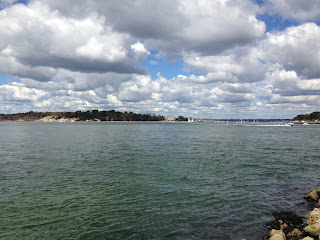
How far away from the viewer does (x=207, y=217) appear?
1798cm

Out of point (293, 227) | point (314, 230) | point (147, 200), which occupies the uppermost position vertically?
point (314, 230)

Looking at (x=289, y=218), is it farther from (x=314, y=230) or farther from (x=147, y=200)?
(x=147, y=200)

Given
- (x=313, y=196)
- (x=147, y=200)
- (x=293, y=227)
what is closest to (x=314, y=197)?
(x=313, y=196)

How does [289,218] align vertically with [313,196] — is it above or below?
below

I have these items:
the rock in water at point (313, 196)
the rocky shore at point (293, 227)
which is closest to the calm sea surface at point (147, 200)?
the rock in water at point (313, 196)

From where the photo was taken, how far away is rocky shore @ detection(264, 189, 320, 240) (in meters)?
13.9

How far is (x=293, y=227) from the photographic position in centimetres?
1602

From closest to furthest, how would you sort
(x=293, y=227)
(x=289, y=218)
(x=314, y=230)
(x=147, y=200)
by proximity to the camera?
(x=314, y=230) < (x=293, y=227) < (x=289, y=218) < (x=147, y=200)

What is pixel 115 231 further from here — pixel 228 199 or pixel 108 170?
pixel 108 170

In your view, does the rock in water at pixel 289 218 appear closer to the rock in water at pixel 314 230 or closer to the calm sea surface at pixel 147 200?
the calm sea surface at pixel 147 200

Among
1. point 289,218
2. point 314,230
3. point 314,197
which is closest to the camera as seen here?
point 314,230

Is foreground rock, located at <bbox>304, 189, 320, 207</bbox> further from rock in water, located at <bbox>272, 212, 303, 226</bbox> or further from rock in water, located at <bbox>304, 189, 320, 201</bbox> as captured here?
rock in water, located at <bbox>272, 212, 303, 226</bbox>

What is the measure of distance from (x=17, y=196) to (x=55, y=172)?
431 inches

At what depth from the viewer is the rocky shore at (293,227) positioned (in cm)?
1388
